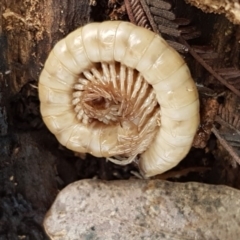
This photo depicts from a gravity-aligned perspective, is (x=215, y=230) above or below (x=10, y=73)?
below

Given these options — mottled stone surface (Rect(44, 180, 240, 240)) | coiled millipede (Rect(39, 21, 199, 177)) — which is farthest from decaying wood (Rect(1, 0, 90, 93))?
mottled stone surface (Rect(44, 180, 240, 240))

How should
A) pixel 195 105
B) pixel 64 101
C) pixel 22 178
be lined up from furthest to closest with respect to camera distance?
pixel 22 178
pixel 64 101
pixel 195 105

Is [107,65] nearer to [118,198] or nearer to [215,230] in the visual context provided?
[118,198]

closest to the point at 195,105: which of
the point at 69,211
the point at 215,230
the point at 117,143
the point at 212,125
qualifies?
the point at 212,125

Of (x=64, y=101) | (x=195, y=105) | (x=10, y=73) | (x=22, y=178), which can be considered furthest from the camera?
(x=22, y=178)

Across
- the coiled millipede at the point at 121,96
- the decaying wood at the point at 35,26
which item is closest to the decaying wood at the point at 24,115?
the decaying wood at the point at 35,26

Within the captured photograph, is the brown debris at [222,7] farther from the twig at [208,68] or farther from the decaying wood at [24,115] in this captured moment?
the decaying wood at [24,115]

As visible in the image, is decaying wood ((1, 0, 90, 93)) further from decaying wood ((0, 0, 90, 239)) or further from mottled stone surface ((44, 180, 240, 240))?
mottled stone surface ((44, 180, 240, 240))
